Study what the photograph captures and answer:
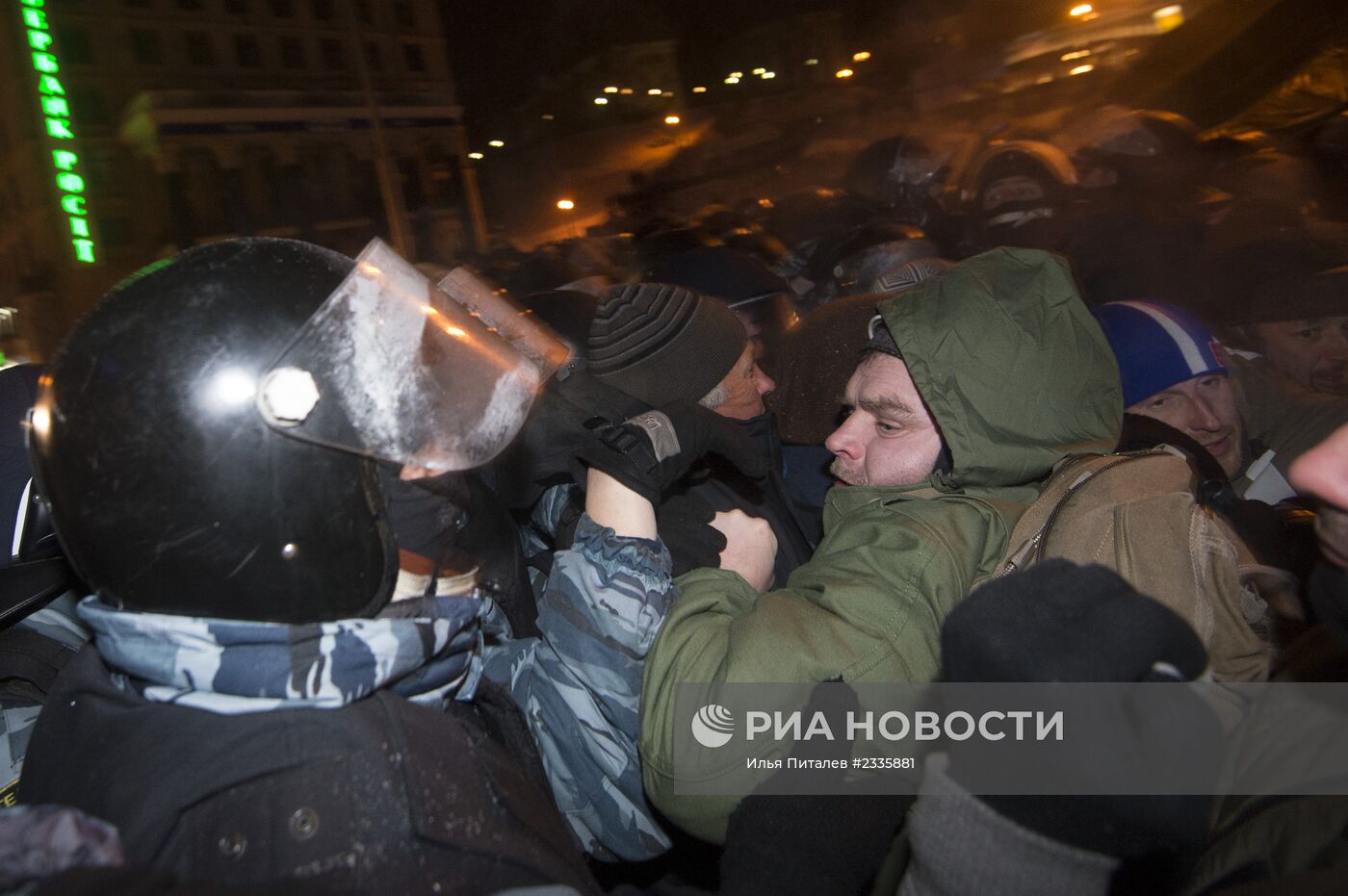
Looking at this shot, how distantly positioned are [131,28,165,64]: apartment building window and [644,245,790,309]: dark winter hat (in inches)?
1405

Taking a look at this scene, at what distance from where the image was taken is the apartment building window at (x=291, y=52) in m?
31.4

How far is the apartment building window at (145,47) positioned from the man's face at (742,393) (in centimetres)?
3708

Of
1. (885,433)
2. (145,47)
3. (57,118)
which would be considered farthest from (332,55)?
(885,433)

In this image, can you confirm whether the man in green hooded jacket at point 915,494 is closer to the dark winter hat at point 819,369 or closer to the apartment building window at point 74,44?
the dark winter hat at point 819,369

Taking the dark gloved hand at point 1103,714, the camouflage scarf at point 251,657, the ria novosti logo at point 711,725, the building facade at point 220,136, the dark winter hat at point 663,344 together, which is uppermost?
the building facade at point 220,136

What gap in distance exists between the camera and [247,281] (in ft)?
4.46

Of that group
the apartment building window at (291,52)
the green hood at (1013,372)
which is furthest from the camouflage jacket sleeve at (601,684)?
the apartment building window at (291,52)

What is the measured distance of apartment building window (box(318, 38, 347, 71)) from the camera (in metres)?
32.7

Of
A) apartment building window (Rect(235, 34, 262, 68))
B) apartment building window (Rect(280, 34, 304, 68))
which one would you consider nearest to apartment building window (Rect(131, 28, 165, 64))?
apartment building window (Rect(235, 34, 262, 68))

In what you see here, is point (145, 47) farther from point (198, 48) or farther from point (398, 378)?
point (398, 378)

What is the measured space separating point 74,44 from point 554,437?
37861mm

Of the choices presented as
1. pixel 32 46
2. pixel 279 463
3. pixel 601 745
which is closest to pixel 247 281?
pixel 279 463

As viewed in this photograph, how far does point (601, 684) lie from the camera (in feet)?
5.43

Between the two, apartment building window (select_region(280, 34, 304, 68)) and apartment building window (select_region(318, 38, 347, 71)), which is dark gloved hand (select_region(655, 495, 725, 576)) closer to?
apartment building window (select_region(280, 34, 304, 68))
